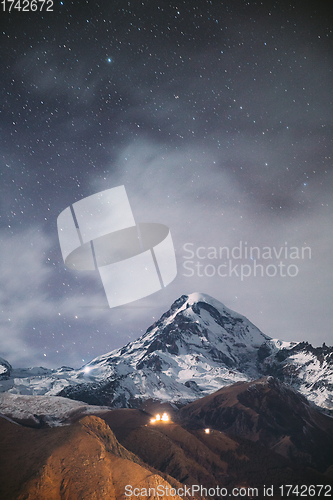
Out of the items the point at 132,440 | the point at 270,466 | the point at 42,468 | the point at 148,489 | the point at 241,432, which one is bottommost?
the point at 241,432

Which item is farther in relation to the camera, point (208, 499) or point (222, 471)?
point (222, 471)

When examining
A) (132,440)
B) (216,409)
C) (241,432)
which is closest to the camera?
Answer: (132,440)

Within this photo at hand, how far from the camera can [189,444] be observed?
8362 cm

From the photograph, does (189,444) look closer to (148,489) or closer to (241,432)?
(148,489)

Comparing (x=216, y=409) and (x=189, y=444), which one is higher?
(x=189, y=444)

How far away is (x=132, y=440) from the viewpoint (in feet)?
259

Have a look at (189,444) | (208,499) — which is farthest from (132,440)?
(208,499)

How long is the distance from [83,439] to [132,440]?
1713 inches

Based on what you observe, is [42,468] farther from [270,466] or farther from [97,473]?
[270,466]

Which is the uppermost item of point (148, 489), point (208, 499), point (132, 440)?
point (148, 489)

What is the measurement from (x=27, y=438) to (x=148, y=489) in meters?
19.5

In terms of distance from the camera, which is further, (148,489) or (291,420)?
(291,420)

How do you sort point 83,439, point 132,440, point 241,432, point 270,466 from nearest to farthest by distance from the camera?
point 83,439 → point 132,440 → point 270,466 → point 241,432

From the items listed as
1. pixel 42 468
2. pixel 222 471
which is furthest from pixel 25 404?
pixel 42 468
